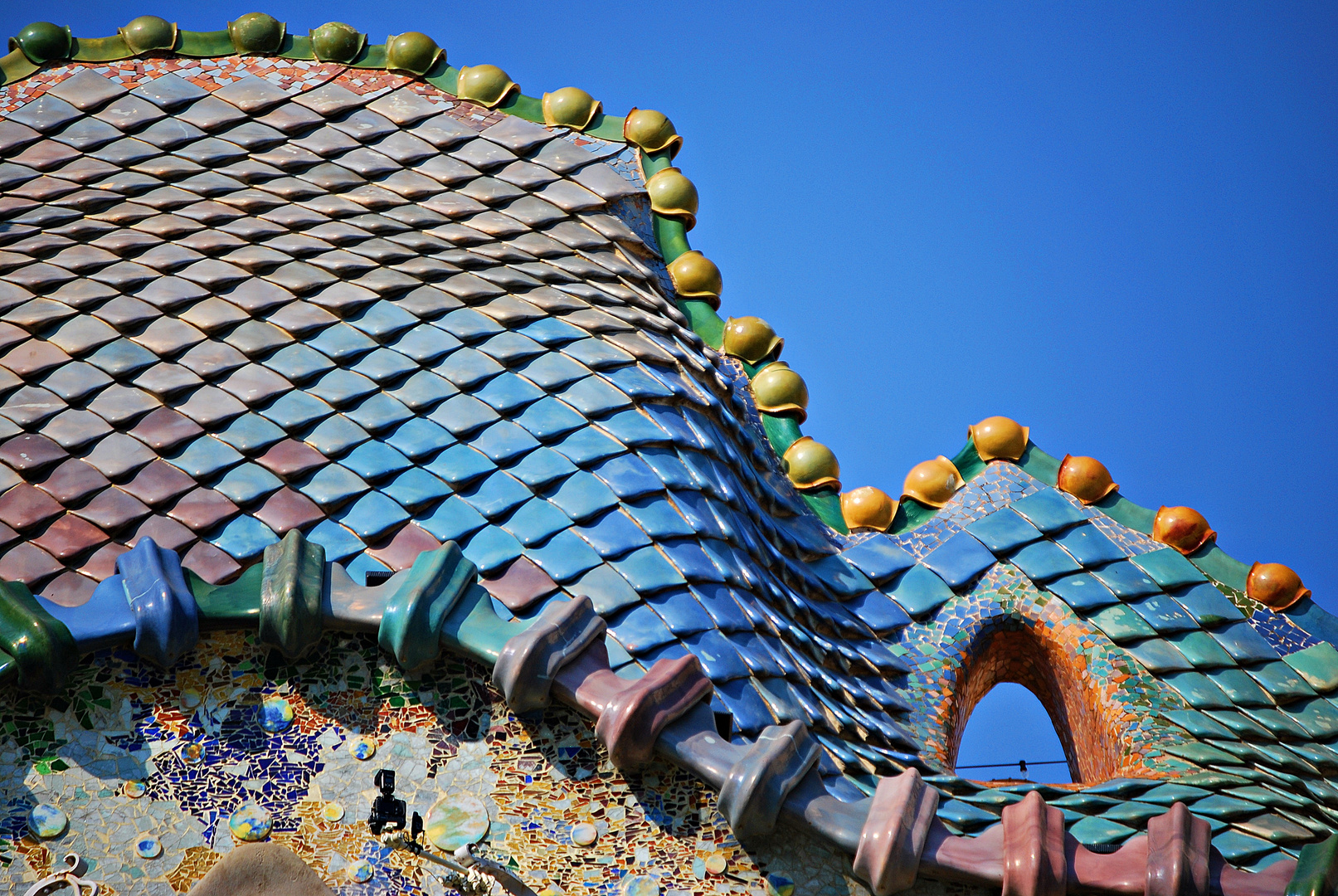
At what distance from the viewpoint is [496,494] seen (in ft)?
21.0

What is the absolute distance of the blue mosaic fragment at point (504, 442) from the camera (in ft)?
21.6

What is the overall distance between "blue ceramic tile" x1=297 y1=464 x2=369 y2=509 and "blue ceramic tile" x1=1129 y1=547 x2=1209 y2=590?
4.04m

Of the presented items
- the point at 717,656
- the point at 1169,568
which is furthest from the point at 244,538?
the point at 1169,568

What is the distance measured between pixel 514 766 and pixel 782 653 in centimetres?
151

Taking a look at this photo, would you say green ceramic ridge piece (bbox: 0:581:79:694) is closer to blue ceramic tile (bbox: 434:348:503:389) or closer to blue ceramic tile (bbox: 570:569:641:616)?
blue ceramic tile (bbox: 570:569:641:616)

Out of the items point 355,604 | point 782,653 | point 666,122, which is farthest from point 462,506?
point 666,122

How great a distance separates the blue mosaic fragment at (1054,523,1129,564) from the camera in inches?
315

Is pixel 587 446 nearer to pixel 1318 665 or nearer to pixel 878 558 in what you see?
pixel 878 558

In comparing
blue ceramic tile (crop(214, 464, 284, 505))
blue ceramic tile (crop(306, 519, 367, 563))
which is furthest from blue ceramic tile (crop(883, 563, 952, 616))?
blue ceramic tile (crop(214, 464, 284, 505))

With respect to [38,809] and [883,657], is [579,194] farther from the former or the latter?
[38,809]

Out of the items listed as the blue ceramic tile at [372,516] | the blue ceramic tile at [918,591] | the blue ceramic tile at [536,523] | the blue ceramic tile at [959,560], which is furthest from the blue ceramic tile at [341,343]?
the blue ceramic tile at [959,560]

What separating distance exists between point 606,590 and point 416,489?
0.90m

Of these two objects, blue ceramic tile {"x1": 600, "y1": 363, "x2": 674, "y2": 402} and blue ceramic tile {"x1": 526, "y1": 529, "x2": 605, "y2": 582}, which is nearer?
blue ceramic tile {"x1": 526, "y1": 529, "x2": 605, "y2": 582}

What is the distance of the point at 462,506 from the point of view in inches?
249
